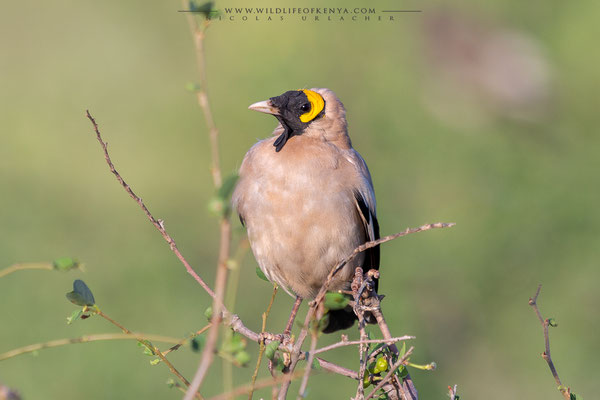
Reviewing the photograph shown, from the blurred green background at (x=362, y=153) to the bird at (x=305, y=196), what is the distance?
62.6 inches

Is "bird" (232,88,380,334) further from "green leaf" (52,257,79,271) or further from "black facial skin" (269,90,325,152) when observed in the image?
"green leaf" (52,257,79,271)

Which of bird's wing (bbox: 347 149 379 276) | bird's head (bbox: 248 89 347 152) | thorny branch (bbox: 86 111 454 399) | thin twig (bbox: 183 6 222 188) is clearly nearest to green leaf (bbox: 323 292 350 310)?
thorny branch (bbox: 86 111 454 399)

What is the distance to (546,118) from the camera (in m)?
10.3

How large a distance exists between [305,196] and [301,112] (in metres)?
0.60

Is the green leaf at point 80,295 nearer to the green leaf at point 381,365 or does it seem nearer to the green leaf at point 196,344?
the green leaf at point 196,344

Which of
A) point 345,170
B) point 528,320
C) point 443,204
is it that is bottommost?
point 528,320

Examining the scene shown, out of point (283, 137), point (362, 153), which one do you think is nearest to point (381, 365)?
point (283, 137)

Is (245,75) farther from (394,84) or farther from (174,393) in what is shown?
(174,393)

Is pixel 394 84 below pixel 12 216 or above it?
above

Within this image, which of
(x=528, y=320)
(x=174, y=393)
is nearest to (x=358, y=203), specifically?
→ (x=174, y=393)

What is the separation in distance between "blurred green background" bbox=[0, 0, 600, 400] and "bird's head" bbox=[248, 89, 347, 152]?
1.60 meters

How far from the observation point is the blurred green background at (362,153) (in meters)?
7.66

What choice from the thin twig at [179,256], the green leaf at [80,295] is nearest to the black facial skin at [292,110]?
the thin twig at [179,256]

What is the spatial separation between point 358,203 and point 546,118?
6.51m
